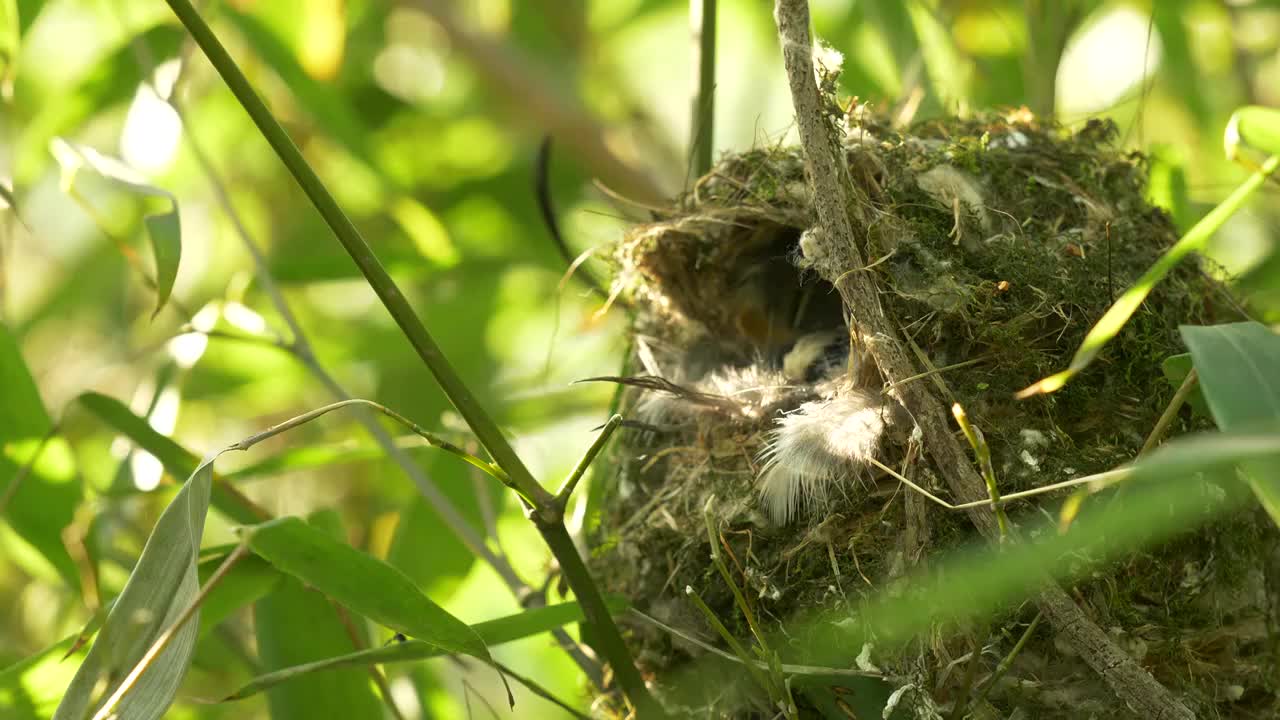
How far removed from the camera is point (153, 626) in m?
0.87

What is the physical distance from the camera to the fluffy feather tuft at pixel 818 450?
1.05 m

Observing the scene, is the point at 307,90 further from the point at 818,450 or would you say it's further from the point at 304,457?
the point at 818,450

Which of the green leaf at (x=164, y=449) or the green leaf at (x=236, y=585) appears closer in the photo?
the green leaf at (x=236, y=585)

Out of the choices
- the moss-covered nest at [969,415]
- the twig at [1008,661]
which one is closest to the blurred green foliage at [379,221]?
the moss-covered nest at [969,415]

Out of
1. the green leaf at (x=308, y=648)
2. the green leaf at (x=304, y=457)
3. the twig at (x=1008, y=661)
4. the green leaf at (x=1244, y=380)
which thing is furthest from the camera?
the green leaf at (x=304, y=457)

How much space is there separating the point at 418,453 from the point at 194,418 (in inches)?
41.2

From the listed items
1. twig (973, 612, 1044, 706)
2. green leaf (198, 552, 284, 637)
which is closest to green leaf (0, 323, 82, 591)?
green leaf (198, 552, 284, 637)

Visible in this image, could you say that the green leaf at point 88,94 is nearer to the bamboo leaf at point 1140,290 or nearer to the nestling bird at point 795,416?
the nestling bird at point 795,416

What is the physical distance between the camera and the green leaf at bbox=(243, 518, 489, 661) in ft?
3.18

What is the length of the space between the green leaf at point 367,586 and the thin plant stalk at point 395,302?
11 cm

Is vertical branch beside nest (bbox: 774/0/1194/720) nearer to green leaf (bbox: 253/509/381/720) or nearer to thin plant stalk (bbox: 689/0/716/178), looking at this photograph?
thin plant stalk (bbox: 689/0/716/178)

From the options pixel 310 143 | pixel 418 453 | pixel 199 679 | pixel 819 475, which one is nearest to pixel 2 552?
pixel 199 679

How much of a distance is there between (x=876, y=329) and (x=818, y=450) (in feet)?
0.47

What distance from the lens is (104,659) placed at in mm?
829
